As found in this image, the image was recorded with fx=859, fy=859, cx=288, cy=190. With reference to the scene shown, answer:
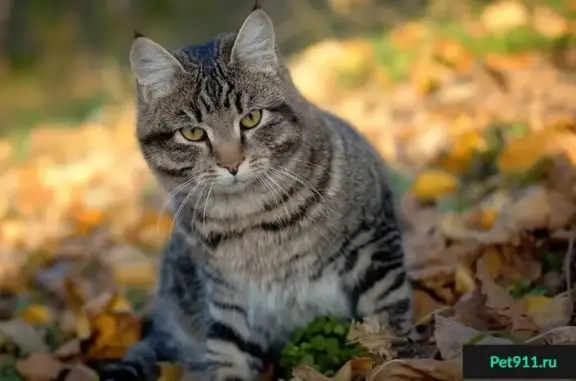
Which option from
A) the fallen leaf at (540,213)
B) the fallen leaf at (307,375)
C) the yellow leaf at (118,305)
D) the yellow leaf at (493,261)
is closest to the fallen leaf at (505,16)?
the fallen leaf at (540,213)

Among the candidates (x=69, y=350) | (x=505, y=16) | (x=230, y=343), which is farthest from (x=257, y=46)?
(x=505, y=16)

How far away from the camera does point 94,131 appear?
516 centimetres

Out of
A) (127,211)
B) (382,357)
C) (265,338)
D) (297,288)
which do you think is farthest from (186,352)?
(127,211)

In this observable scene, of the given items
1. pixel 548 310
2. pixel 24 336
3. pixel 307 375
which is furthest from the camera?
pixel 24 336

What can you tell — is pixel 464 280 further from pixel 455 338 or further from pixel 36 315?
pixel 36 315

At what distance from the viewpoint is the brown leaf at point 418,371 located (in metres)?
1.74

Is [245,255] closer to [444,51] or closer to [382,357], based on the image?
[382,357]

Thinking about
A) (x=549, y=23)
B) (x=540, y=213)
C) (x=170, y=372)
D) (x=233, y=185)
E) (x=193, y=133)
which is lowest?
(x=170, y=372)

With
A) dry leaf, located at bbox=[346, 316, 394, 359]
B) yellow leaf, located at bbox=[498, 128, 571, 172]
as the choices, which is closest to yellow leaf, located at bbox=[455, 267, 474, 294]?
dry leaf, located at bbox=[346, 316, 394, 359]

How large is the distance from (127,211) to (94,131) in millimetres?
1519

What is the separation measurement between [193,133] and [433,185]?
1275 mm

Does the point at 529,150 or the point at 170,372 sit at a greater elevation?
the point at 529,150

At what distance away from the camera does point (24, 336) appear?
2.53 m

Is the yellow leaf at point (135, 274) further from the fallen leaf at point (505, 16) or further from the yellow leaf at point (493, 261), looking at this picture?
the fallen leaf at point (505, 16)
